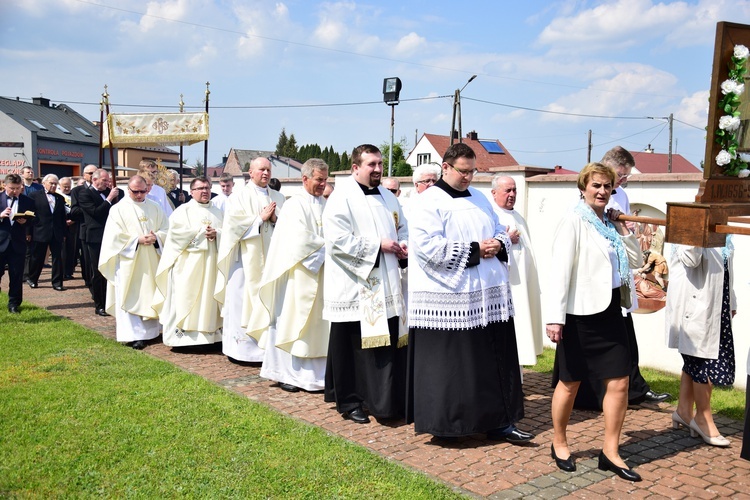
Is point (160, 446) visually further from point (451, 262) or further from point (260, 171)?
point (260, 171)

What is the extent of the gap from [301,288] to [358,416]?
1.45 metres

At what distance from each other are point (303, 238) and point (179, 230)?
7.93 feet

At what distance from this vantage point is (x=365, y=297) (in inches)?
235

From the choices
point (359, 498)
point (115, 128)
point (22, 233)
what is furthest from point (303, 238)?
point (115, 128)

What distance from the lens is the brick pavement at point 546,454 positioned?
15.1 ft

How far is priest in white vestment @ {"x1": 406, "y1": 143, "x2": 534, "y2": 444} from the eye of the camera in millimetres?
5234

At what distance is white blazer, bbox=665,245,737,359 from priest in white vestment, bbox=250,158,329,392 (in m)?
3.15

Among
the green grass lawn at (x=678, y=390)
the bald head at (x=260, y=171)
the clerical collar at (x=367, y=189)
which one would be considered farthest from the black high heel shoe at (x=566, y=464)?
the bald head at (x=260, y=171)

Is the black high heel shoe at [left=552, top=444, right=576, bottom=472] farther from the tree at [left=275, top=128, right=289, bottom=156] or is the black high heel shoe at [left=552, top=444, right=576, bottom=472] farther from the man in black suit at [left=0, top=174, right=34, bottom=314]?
the tree at [left=275, top=128, right=289, bottom=156]

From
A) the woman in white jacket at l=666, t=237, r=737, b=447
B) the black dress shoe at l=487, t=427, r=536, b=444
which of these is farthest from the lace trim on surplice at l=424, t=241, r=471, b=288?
the woman in white jacket at l=666, t=237, r=737, b=447

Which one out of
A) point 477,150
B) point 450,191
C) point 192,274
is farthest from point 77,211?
point 477,150

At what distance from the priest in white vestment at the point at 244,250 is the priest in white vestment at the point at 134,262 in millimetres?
1365

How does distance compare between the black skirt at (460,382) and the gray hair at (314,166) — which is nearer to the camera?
the black skirt at (460,382)

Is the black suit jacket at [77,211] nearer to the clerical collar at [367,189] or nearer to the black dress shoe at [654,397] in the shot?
the clerical collar at [367,189]
